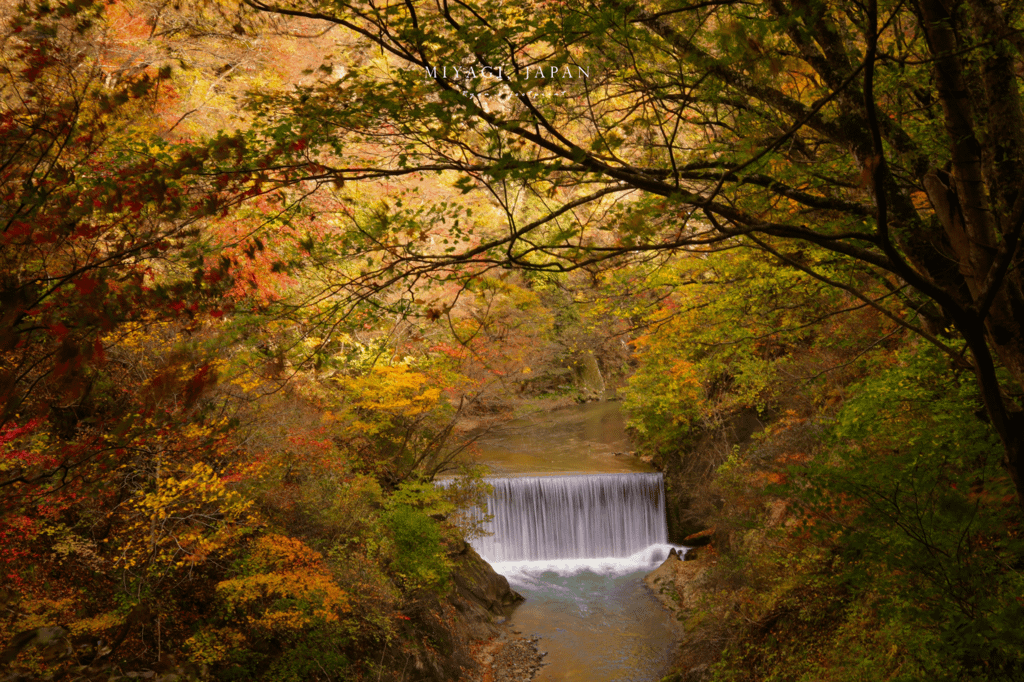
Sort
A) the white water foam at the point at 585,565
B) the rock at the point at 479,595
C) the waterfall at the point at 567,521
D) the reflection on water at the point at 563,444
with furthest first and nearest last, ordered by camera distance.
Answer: the reflection on water at the point at 563,444
the waterfall at the point at 567,521
the white water foam at the point at 585,565
the rock at the point at 479,595

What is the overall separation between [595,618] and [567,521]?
357 centimetres

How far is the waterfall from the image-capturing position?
16047 millimetres

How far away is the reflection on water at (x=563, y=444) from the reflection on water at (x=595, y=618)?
116 inches

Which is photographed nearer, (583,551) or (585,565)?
(585,565)

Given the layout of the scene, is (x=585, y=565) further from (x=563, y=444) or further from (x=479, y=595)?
(x=563, y=444)

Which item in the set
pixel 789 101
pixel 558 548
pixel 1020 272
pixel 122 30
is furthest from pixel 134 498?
pixel 558 548

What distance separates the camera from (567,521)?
16156 millimetres

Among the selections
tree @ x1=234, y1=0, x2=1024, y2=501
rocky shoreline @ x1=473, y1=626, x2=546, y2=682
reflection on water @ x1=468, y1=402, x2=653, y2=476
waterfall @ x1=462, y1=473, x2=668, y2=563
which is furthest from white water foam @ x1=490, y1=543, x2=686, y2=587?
tree @ x1=234, y1=0, x2=1024, y2=501

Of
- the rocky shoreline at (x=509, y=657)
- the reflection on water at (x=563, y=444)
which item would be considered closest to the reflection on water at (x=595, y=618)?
the rocky shoreline at (x=509, y=657)

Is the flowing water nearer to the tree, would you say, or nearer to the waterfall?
the waterfall

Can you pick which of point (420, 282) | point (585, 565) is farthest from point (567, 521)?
point (420, 282)

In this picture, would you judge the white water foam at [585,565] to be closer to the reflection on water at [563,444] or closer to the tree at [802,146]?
the reflection on water at [563,444]

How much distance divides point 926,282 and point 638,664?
9.65 meters

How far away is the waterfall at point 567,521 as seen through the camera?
632 inches
